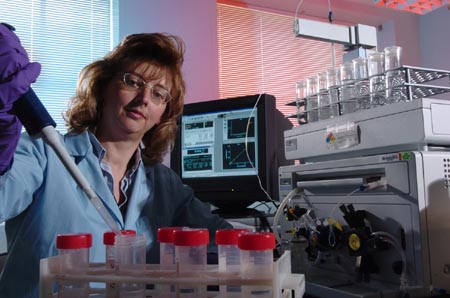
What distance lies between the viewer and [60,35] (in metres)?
2.51

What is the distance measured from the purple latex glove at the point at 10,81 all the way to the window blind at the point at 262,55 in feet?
7.67

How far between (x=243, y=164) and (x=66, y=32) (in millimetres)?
1565

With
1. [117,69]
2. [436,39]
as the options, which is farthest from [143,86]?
[436,39]

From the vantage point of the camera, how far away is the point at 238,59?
3160 millimetres

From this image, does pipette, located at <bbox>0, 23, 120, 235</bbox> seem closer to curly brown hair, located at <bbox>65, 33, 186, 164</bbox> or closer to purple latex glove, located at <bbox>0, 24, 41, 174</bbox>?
purple latex glove, located at <bbox>0, 24, 41, 174</bbox>

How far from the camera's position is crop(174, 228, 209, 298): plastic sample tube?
54 centimetres

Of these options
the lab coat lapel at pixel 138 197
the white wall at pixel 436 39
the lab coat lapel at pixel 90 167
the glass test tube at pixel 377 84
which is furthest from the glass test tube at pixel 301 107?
the white wall at pixel 436 39

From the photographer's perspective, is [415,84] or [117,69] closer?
[415,84]

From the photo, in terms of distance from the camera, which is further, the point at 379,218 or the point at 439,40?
the point at 439,40

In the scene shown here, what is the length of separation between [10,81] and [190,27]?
6.80 feet

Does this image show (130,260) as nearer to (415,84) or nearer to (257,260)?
(257,260)

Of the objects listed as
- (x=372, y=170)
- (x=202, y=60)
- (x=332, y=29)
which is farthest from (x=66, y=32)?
(x=372, y=170)

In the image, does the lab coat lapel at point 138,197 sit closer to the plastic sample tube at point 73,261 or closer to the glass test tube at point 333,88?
the plastic sample tube at point 73,261

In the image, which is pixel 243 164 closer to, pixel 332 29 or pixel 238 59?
pixel 332 29
